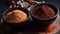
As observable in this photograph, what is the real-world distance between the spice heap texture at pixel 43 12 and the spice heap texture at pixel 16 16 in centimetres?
6

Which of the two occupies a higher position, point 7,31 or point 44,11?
point 44,11

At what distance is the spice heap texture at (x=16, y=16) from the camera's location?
0.72 m

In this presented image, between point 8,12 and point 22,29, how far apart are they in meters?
0.13

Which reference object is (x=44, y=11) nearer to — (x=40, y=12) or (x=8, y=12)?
(x=40, y=12)

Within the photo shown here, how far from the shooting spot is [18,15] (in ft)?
2.40

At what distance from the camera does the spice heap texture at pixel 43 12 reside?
73 cm

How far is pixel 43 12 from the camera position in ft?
2.42

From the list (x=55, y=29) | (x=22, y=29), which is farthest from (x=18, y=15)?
(x=55, y=29)

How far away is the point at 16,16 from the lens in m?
0.72

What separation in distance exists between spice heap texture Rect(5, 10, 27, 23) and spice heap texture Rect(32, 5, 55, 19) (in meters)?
0.06

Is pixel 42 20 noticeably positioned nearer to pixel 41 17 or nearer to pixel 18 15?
pixel 41 17

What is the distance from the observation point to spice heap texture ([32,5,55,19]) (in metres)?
0.73

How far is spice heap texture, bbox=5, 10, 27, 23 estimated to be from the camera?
2.36 feet

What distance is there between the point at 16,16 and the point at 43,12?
15 centimetres
